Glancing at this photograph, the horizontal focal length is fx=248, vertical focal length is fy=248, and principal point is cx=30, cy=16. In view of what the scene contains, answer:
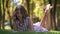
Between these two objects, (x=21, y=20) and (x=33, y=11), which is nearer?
(x=33, y=11)

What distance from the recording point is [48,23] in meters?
5.22

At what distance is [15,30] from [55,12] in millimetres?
942

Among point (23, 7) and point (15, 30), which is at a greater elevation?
point (23, 7)

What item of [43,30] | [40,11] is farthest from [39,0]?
[43,30]

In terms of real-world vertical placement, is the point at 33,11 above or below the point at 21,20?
above

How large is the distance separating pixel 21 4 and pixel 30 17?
0.34 meters

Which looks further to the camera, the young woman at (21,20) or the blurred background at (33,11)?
the young woman at (21,20)

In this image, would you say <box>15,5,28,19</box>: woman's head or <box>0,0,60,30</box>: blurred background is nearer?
<box>0,0,60,30</box>: blurred background

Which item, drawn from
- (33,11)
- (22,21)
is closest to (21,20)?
(22,21)

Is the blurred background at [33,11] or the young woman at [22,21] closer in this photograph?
the blurred background at [33,11]

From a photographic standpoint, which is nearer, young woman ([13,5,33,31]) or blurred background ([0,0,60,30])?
blurred background ([0,0,60,30])

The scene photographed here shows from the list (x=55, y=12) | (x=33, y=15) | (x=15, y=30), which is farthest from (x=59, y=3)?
(x=15, y=30)

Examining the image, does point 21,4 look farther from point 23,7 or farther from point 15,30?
point 15,30

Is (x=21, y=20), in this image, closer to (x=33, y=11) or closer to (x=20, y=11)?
(x=20, y=11)
